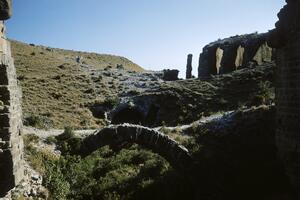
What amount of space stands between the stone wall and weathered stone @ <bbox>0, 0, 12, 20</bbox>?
0.97ft

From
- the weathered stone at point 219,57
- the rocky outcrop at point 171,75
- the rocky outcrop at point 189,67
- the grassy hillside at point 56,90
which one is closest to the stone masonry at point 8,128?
the grassy hillside at point 56,90

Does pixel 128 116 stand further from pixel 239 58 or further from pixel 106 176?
pixel 106 176

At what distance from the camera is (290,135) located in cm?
1034

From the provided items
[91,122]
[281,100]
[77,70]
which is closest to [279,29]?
[281,100]

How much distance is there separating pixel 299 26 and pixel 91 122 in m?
23.8

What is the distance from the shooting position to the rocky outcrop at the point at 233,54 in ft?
127

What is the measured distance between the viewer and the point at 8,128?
26.8ft

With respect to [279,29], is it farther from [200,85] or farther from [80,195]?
[200,85]

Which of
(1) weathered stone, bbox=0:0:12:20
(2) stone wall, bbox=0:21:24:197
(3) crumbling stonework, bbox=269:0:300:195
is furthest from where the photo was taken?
(3) crumbling stonework, bbox=269:0:300:195

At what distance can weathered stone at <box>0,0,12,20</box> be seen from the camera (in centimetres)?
780

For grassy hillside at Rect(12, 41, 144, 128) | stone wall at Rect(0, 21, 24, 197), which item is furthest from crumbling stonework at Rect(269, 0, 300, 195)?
grassy hillside at Rect(12, 41, 144, 128)

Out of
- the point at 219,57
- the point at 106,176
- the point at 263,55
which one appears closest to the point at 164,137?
the point at 106,176

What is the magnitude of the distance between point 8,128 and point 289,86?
23.7 feet

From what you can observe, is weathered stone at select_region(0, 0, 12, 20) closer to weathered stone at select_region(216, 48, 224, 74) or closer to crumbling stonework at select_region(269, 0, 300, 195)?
crumbling stonework at select_region(269, 0, 300, 195)
